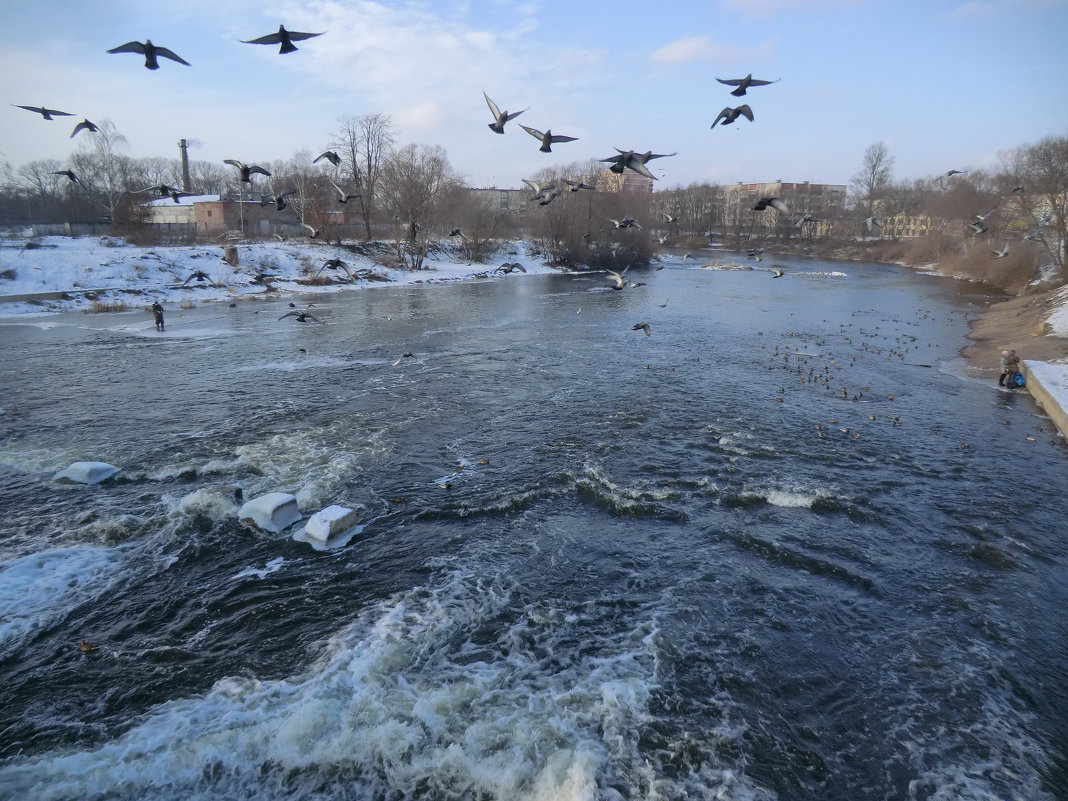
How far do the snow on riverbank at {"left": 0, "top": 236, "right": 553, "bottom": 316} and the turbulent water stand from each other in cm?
2211

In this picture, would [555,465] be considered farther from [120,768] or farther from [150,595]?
[120,768]

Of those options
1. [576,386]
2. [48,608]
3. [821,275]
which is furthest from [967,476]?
[821,275]

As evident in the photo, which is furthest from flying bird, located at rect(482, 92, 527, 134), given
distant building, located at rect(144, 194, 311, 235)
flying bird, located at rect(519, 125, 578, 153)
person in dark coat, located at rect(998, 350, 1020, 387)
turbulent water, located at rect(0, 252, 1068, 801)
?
distant building, located at rect(144, 194, 311, 235)

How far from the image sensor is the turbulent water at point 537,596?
5.91m

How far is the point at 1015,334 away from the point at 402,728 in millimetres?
32244

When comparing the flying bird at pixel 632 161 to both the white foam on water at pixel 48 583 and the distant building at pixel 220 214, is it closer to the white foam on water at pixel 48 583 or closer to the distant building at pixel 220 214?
the white foam on water at pixel 48 583

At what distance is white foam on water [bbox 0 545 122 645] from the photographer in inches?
310

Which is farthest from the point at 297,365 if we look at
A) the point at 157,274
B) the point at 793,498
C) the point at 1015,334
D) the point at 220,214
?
the point at 220,214

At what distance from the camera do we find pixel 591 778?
5.65 m

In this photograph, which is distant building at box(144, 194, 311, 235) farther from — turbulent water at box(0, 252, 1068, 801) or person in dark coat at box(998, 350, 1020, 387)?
person in dark coat at box(998, 350, 1020, 387)

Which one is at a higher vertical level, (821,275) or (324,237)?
(324,237)

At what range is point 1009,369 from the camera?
1952cm

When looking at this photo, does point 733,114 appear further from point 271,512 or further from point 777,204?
point 271,512

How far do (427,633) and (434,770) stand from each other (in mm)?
2036
